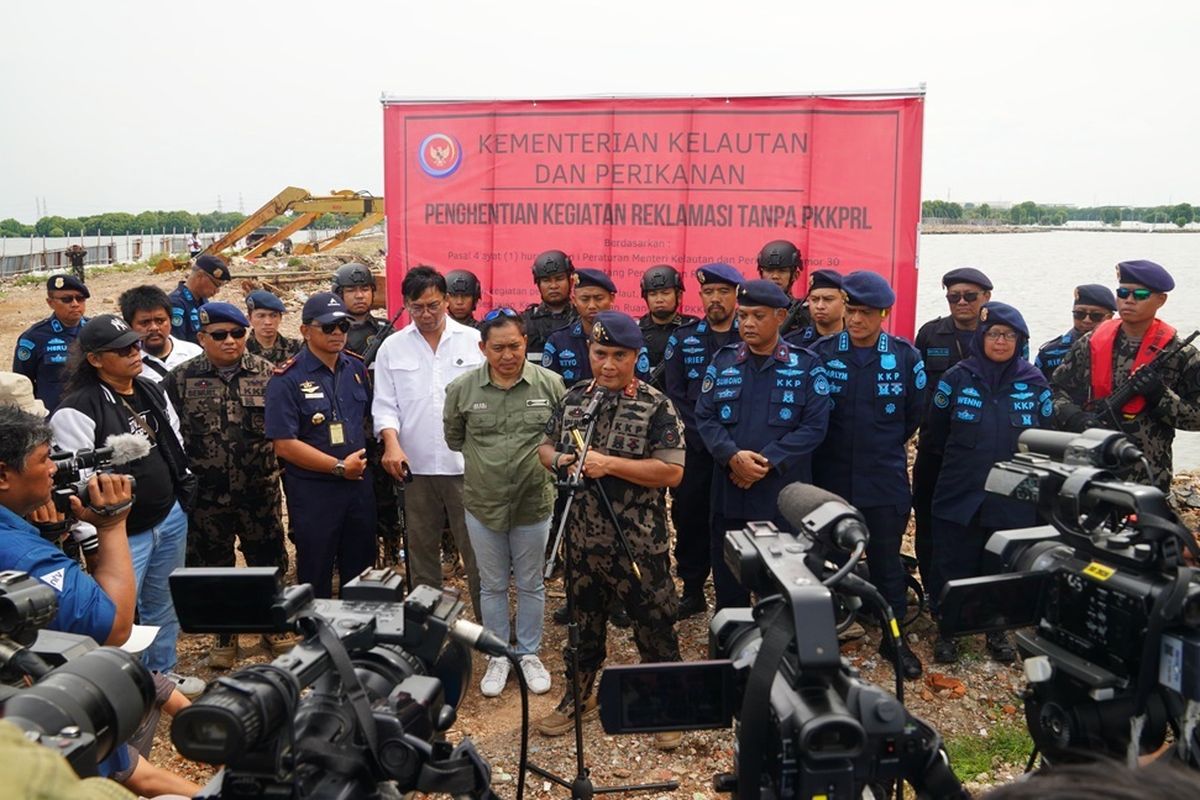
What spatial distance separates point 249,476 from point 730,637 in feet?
11.8

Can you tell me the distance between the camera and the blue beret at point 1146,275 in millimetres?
4910

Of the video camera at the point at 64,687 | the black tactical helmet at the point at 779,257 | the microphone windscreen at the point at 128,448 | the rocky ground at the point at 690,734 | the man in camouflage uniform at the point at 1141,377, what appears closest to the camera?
the video camera at the point at 64,687

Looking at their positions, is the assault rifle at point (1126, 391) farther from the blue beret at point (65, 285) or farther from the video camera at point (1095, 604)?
the blue beret at point (65, 285)

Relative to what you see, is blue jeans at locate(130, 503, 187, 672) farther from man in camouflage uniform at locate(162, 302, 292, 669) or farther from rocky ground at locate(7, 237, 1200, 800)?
man in camouflage uniform at locate(162, 302, 292, 669)

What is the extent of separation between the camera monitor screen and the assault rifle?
4.14 metres

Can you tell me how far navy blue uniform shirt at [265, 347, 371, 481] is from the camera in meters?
4.31

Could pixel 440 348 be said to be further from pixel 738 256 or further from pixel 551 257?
pixel 738 256

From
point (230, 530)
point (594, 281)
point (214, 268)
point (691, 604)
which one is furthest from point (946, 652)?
point (214, 268)

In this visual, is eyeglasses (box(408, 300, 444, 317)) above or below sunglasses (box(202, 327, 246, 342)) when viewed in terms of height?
above

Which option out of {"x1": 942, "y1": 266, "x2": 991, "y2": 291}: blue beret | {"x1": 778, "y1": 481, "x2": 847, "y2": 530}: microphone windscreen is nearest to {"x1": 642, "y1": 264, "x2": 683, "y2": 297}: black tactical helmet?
{"x1": 942, "y1": 266, "x2": 991, "y2": 291}: blue beret

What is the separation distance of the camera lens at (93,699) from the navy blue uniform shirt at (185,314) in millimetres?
6150

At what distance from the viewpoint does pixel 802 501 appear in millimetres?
2057

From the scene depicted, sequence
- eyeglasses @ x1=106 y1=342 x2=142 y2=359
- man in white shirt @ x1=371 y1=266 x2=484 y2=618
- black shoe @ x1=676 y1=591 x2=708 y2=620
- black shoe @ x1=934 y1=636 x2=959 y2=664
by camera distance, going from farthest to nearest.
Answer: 1. black shoe @ x1=676 y1=591 x2=708 y2=620
2. man in white shirt @ x1=371 y1=266 x2=484 y2=618
3. black shoe @ x1=934 y1=636 x2=959 y2=664
4. eyeglasses @ x1=106 y1=342 x2=142 y2=359

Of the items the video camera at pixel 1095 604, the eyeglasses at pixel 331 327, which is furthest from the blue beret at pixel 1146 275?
the eyeglasses at pixel 331 327
